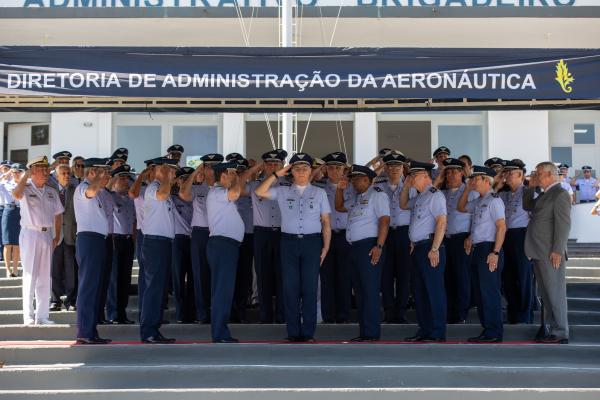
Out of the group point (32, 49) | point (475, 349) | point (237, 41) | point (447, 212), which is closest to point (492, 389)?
point (475, 349)

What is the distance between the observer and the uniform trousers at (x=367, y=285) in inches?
345

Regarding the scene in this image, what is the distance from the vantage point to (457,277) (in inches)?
372

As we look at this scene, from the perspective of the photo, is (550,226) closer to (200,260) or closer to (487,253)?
(487,253)

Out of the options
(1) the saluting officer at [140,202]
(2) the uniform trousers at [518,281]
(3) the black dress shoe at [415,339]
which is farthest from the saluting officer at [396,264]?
(1) the saluting officer at [140,202]

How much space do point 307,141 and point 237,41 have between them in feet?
9.50

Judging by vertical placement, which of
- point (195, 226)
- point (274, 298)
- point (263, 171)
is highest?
point (263, 171)

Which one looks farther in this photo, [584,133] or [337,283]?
[584,133]

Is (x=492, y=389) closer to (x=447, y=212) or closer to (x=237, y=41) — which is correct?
(x=447, y=212)

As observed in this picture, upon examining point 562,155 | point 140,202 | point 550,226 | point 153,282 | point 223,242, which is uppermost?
point 562,155

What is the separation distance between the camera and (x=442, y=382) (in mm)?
7738

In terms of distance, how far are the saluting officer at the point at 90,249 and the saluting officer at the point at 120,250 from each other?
78 centimetres

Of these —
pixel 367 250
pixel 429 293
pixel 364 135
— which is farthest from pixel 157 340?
pixel 364 135

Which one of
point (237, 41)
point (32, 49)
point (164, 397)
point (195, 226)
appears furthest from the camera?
point (237, 41)

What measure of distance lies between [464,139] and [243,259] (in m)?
10.1
